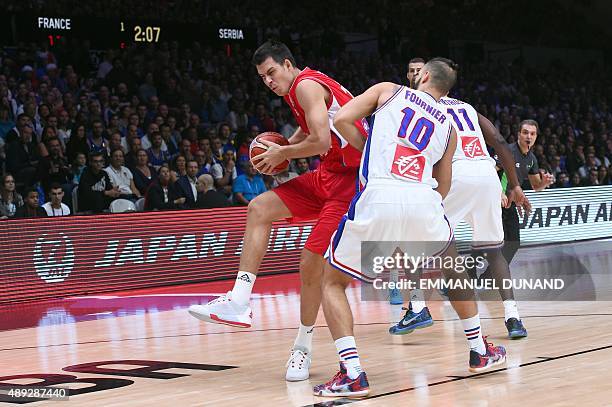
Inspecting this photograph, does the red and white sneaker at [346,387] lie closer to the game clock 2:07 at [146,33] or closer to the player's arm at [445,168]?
the player's arm at [445,168]

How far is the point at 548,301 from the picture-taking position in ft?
30.2

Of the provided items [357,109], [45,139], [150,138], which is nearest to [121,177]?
[45,139]

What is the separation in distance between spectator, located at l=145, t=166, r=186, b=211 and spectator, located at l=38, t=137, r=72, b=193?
1032mm

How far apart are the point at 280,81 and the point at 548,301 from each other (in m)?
4.69

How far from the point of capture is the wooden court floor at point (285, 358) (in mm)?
5074

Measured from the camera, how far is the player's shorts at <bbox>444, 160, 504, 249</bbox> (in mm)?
6969

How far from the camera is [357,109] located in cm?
512

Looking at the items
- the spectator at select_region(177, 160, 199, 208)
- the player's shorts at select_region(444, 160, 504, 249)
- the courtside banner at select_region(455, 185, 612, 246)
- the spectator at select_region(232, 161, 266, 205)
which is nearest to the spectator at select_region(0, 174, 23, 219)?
the spectator at select_region(177, 160, 199, 208)

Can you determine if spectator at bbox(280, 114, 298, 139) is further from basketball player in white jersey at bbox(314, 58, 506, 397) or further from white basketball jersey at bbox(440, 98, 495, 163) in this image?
basketball player in white jersey at bbox(314, 58, 506, 397)

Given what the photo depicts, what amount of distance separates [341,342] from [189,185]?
26.1 feet

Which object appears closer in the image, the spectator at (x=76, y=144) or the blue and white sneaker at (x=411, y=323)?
the blue and white sneaker at (x=411, y=323)

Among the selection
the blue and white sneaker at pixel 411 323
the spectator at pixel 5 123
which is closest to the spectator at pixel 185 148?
the spectator at pixel 5 123

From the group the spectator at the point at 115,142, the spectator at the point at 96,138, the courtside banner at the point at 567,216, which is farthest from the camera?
the courtside banner at the point at 567,216

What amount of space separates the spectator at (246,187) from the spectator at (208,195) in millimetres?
214
